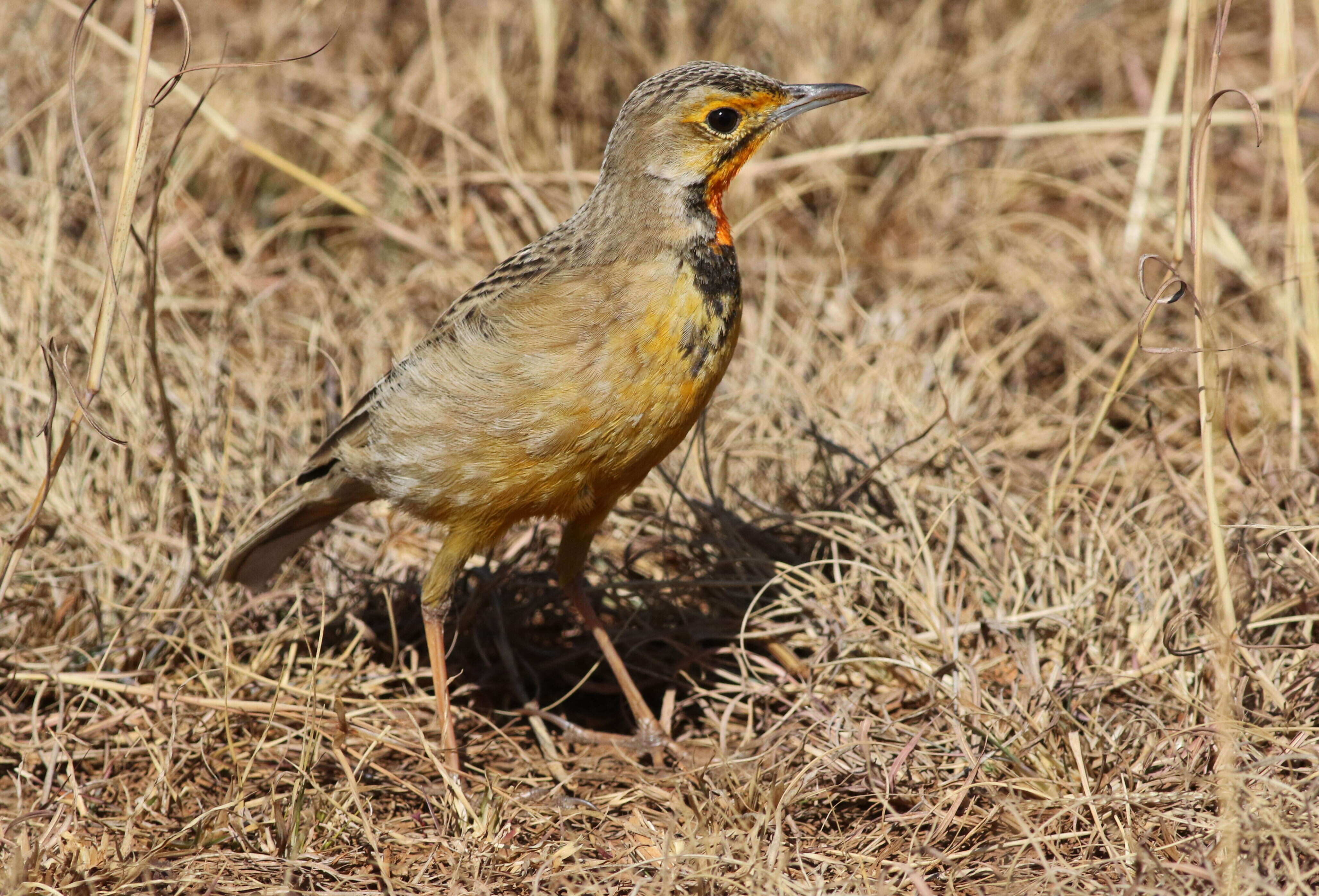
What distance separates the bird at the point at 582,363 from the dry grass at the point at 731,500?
0.53m

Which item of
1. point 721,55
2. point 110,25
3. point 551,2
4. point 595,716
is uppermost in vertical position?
point 110,25

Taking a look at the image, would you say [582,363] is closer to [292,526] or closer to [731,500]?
[292,526]

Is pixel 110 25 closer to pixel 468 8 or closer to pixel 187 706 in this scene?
pixel 468 8

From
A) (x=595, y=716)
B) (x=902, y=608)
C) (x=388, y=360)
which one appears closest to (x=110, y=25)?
(x=388, y=360)

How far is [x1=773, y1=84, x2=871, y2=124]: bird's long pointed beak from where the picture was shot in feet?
15.5

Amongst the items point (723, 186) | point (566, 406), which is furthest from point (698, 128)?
point (566, 406)

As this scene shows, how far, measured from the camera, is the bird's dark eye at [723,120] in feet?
15.1

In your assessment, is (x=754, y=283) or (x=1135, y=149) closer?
(x=754, y=283)

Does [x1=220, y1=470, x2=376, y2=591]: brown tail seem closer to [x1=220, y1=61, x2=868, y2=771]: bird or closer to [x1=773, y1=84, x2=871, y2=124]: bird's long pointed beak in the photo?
[x1=220, y1=61, x2=868, y2=771]: bird

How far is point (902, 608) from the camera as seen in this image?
17.0 feet

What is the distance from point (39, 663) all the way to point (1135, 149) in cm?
671

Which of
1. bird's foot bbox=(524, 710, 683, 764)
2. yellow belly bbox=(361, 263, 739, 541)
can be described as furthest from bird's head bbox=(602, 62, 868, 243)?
bird's foot bbox=(524, 710, 683, 764)

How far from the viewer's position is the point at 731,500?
6.00 meters

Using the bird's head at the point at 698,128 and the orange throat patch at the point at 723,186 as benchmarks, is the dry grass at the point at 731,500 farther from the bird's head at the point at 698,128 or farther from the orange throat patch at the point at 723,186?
the bird's head at the point at 698,128
